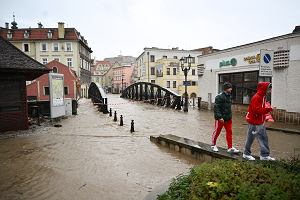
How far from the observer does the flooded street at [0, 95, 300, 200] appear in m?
5.16

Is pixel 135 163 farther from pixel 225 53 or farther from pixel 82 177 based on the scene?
pixel 225 53

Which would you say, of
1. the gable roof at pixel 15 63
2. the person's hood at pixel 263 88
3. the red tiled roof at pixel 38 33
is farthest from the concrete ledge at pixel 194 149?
the red tiled roof at pixel 38 33

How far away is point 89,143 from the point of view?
9352 mm

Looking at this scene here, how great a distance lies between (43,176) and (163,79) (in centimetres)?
4655

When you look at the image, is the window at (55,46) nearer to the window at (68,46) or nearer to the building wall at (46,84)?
the window at (68,46)

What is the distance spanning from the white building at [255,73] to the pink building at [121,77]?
60.5 m

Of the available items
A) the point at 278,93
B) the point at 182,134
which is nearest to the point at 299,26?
the point at 278,93

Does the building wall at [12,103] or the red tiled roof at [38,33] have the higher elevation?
the red tiled roof at [38,33]

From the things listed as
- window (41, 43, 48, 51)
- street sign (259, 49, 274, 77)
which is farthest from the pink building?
street sign (259, 49, 274, 77)

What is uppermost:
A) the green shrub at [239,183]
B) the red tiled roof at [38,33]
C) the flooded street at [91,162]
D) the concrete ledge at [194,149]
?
the red tiled roof at [38,33]

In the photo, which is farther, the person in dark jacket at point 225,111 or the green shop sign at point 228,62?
the green shop sign at point 228,62

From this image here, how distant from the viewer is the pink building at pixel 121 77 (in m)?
83.1

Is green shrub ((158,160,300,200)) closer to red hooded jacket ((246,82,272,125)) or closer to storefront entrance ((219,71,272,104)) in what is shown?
red hooded jacket ((246,82,272,125))

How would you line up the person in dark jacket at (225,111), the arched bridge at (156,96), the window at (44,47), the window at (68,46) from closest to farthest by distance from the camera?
the person in dark jacket at (225,111) < the arched bridge at (156,96) < the window at (68,46) < the window at (44,47)
